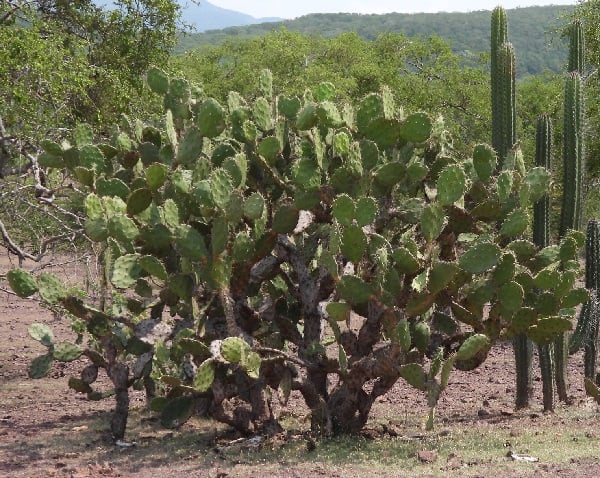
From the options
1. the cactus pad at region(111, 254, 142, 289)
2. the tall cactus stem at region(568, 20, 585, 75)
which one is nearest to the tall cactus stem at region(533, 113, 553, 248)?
the tall cactus stem at region(568, 20, 585, 75)

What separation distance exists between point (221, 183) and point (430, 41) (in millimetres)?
22485

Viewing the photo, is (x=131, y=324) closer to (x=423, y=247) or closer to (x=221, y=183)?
(x=221, y=183)

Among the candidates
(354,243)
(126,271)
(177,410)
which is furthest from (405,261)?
(177,410)

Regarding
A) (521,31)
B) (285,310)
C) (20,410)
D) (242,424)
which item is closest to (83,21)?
(20,410)

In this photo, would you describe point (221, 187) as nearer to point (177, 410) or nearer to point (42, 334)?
point (177, 410)

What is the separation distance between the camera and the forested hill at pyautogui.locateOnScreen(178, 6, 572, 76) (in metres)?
135

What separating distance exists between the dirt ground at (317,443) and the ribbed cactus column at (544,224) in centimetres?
25

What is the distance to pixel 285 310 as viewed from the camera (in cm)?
706

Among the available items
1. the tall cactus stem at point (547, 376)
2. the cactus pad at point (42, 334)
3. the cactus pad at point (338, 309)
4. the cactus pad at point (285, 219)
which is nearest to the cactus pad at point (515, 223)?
the cactus pad at point (338, 309)

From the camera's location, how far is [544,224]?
26.7 ft

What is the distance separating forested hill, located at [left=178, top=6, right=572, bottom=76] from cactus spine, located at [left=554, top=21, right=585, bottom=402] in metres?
120

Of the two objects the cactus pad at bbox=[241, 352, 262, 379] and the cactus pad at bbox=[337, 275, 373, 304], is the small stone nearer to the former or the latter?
the cactus pad at bbox=[337, 275, 373, 304]

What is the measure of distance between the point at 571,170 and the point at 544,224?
1.97 ft

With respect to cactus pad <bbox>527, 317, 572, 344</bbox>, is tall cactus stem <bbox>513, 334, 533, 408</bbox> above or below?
below
